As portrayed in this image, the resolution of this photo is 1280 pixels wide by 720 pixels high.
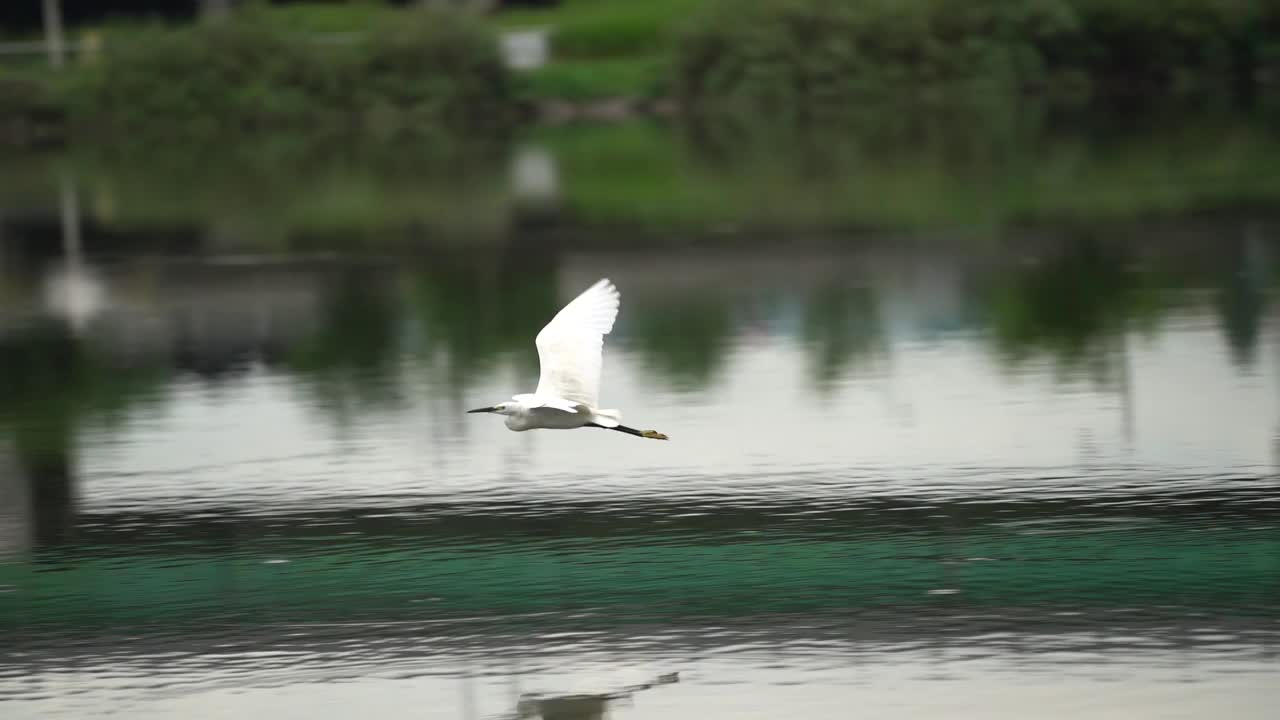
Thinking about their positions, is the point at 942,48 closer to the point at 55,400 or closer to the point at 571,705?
the point at 55,400

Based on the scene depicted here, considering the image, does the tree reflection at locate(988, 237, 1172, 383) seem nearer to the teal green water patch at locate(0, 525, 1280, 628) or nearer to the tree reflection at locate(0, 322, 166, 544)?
the teal green water patch at locate(0, 525, 1280, 628)

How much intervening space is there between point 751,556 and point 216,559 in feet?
7.91

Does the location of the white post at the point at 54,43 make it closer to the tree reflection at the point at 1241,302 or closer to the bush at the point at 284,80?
the bush at the point at 284,80

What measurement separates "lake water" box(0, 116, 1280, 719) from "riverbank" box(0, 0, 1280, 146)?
903 inches

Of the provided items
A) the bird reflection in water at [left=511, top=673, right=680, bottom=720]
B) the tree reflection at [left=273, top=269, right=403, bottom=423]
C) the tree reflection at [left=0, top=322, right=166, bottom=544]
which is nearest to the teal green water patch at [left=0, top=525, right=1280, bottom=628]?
the bird reflection in water at [left=511, top=673, right=680, bottom=720]

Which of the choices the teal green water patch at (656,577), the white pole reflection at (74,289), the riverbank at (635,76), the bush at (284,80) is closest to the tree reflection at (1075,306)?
the teal green water patch at (656,577)

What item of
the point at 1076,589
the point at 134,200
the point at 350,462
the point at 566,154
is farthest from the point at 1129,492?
the point at 566,154

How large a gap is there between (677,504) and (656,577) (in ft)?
4.10

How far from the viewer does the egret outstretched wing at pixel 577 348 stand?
9.20 metres

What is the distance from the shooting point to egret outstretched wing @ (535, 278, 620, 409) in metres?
9.20

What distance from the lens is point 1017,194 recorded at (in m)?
23.0

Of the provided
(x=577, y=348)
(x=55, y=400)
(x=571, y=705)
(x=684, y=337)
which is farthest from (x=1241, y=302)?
(x=571, y=705)

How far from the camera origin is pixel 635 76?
41719 millimetres

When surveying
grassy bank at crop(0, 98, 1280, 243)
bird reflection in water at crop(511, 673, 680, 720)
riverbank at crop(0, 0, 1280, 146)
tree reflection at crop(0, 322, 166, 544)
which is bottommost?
bird reflection in water at crop(511, 673, 680, 720)
